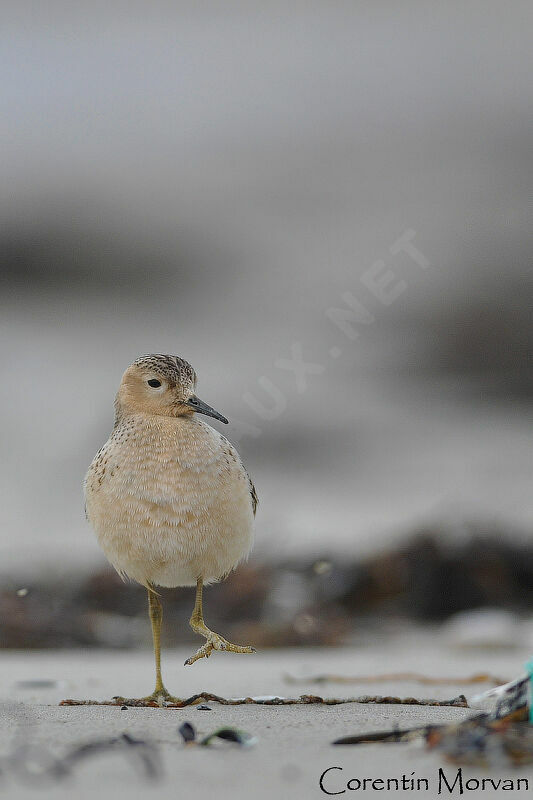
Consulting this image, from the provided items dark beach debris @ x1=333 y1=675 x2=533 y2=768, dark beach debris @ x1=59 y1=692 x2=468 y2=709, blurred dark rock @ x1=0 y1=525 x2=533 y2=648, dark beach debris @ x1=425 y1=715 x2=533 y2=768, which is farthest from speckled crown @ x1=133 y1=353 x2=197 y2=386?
blurred dark rock @ x1=0 y1=525 x2=533 y2=648

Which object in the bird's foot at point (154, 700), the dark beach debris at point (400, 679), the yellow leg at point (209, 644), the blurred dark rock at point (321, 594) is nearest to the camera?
the yellow leg at point (209, 644)

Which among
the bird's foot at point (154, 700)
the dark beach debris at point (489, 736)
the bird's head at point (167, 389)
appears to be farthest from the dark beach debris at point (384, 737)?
the bird's head at point (167, 389)

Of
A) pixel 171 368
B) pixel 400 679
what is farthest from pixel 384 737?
pixel 400 679

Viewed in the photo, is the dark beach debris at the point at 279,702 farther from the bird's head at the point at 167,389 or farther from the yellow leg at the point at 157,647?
the bird's head at the point at 167,389

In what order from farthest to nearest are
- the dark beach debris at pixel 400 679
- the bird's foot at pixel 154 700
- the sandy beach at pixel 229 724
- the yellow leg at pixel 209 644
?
the dark beach debris at pixel 400 679 → the bird's foot at pixel 154 700 → the yellow leg at pixel 209 644 → the sandy beach at pixel 229 724

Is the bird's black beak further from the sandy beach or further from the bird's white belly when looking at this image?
the sandy beach

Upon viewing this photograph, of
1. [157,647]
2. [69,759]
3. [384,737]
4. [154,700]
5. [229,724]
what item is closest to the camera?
[69,759]

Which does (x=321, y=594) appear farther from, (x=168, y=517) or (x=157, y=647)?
(x=168, y=517)
